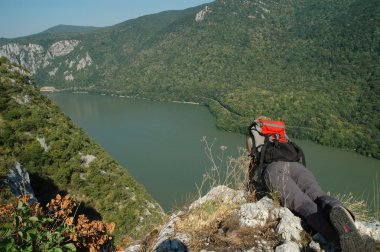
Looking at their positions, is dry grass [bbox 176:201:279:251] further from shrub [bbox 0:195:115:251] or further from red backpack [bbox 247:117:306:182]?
shrub [bbox 0:195:115:251]

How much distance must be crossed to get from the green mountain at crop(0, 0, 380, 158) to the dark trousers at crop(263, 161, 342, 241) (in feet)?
139

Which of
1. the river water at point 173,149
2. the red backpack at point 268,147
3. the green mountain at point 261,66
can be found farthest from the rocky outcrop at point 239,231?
the green mountain at point 261,66

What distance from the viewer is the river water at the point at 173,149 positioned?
111ft

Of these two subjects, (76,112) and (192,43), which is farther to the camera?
(192,43)

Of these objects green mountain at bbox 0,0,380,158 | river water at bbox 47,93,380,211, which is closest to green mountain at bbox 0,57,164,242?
river water at bbox 47,93,380,211

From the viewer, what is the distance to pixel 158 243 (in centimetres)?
247

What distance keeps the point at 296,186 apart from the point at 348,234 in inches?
28.3

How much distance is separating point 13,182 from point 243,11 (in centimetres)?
11730

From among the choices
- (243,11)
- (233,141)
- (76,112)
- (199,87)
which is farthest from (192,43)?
(233,141)

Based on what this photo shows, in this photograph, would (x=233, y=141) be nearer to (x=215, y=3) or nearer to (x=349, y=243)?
(x=349, y=243)

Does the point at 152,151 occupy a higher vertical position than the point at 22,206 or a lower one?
lower

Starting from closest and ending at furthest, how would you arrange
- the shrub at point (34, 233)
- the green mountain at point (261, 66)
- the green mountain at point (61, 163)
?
the shrub at point (34, 233) → the green mountain at point (61, 163) → the green mountain at point (261, 66)

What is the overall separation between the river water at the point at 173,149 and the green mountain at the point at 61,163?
12.6 feet

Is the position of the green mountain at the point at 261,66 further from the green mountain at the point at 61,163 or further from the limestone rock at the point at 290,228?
the limestone rock at the point at 290,228
